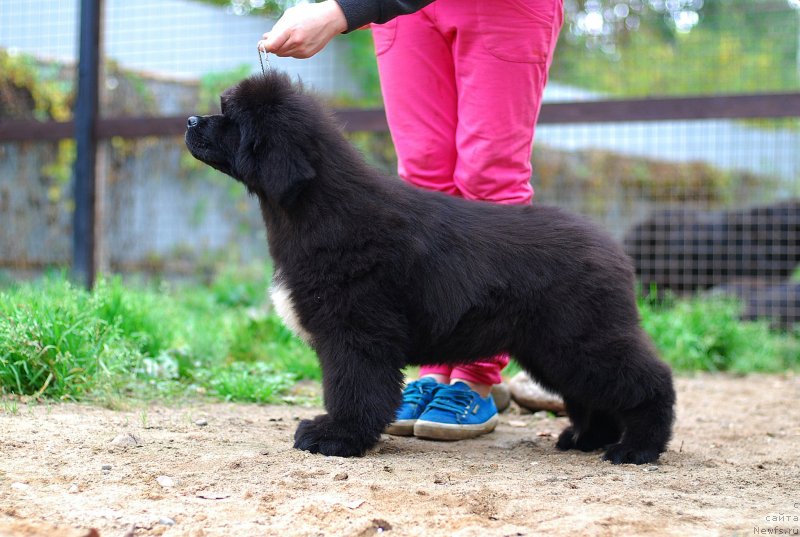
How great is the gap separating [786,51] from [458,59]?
5.76 meters

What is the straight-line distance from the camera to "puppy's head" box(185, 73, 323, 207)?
291 centimetres

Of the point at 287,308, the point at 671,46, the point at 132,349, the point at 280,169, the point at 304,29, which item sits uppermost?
the point at 671,46

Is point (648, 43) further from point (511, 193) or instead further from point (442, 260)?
point (442, 260)

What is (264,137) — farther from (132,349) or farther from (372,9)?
(132,349)

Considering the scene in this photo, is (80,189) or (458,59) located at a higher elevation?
(458,59)

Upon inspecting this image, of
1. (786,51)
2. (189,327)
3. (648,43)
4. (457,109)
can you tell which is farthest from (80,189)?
(786,51)

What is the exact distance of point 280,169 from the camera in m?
2.89

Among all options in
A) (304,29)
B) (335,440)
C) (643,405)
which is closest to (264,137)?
(304,29)

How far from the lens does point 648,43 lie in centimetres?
865

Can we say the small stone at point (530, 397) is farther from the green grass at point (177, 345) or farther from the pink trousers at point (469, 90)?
the green grass at point (177, 345)

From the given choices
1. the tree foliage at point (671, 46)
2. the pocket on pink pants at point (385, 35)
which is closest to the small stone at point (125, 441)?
the pocket on pink pants at point (385, 35)

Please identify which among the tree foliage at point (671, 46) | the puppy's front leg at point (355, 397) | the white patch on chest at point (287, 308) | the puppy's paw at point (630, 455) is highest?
the tree foliage at point (671, 46)

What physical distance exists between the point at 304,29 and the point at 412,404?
5.61 feet

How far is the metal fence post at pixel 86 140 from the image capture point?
23.2 feet
